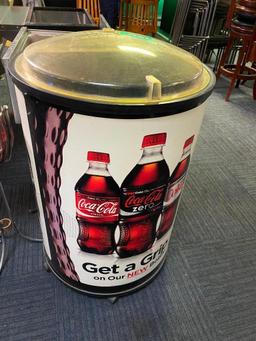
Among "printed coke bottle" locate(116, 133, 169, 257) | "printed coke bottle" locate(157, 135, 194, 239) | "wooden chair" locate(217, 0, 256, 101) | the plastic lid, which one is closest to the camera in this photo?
the plastic lid

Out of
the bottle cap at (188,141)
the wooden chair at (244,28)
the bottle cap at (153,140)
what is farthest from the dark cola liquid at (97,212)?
the wooden chair at (244,28)

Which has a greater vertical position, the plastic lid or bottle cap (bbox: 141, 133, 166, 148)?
the plastic lid

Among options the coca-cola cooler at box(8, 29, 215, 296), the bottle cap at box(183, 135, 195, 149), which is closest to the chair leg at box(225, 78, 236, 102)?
the coca-cola cooler at box(8, 29, 215, 296)

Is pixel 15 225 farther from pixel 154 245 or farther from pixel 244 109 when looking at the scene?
pixel 244 109

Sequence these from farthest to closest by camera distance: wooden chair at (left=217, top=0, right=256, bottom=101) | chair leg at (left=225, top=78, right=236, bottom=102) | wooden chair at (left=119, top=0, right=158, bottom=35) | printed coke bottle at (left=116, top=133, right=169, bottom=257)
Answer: wooden chair at (left=119, top=0, right=158, bottom=35) → chair leg at (left=225, top=78, right=236, bottom=102) → wooden chair at (left=217, top=0, right=256, bottom=101) → printed coke bottle at (left=116, top=133, right=169, bottom=257)

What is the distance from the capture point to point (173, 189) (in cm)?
99

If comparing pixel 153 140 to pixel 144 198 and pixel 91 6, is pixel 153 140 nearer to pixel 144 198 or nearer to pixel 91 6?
pixel 144 198

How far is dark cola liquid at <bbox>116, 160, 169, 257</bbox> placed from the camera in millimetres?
848

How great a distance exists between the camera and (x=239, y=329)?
1193 millimetres

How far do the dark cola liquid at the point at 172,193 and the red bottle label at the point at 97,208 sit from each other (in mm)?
196

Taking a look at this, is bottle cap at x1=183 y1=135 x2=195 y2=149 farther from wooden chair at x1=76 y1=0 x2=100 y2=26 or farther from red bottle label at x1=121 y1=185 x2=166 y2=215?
wooden chair at x1=76 y1=0 x2=100 y2=26

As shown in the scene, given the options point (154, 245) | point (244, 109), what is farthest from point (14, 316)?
point (244, 109)

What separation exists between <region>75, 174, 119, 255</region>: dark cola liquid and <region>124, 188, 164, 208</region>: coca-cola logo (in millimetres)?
40

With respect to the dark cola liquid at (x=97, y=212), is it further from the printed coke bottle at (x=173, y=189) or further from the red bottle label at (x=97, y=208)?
the printed coke bottle at (x=173, y=189)
